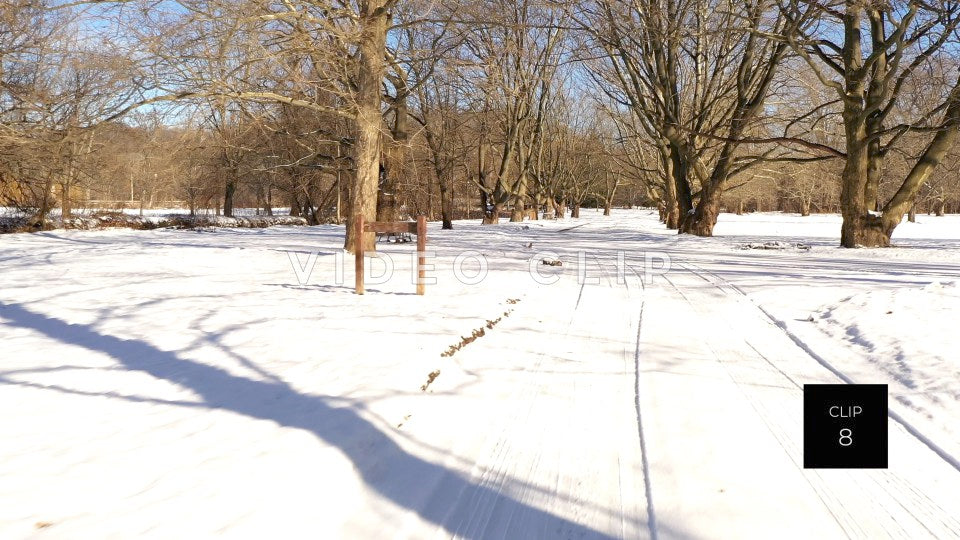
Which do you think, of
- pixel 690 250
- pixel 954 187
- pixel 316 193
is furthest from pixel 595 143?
pixel 690 250

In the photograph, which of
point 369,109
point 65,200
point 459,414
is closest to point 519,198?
point 65,200

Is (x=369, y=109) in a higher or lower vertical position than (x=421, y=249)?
higher

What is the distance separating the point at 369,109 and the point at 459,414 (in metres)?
10.4

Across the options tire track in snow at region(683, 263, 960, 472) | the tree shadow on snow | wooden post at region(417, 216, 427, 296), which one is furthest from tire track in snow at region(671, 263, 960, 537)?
wooden post at region(417, 216, 427, 296)

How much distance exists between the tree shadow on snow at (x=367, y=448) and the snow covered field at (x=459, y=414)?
0.05ft

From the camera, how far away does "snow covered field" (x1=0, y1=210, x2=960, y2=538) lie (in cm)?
299

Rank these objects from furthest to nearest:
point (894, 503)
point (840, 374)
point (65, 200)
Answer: point (65, 200), point (840, 374), point (894, 503)

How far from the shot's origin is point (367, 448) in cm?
381

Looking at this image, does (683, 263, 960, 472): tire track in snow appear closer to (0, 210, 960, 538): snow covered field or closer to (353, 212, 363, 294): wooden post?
(0, 210, 960, 538): snow covered field

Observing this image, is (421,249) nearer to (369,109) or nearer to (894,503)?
(369,109)

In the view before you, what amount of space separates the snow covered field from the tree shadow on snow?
2cm

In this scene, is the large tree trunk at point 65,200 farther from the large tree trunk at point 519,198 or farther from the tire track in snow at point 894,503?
the tire track in snow at point 894,503

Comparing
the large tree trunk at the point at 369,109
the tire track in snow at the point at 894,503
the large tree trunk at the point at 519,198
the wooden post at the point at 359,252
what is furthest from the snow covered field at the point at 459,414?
the large tree trunk at the point at 519,198

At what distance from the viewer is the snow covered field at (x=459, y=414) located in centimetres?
299
